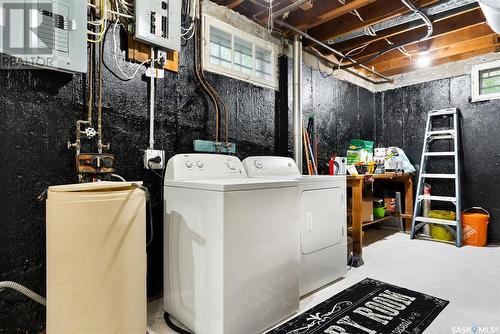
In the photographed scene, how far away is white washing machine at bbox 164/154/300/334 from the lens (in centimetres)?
142

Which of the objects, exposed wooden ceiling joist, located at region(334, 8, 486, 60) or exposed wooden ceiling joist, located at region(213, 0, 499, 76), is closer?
exposed wooden ceiling joist, located at region(213, 0, 499, 76)

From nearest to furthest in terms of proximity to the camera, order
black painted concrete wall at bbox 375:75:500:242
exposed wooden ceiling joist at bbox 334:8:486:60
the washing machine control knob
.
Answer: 1. the washing machine control knob
2. exposed wooden ceiling joist at bbox 334:8:486:60
3. black painted concrete wall at bbox 375:75:500:242

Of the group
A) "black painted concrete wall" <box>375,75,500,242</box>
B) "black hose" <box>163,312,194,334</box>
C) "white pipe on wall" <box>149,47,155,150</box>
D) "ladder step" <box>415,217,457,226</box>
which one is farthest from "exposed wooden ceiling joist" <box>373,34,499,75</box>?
"black hose" <box>163,312,194,334</box>

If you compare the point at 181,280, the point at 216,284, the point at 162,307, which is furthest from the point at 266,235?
the point at 162,307

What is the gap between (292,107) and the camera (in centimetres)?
302

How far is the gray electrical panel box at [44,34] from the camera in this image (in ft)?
4.57

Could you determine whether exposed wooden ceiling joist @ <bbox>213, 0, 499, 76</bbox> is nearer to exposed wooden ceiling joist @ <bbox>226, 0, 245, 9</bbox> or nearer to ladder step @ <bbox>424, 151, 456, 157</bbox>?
exposed wooden ceiling joist @ <bbox>226, 0, 245, 9</bbox>

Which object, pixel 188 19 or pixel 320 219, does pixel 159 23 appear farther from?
pixel 320 219

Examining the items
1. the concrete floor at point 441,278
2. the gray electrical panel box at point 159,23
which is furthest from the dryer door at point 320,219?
the gray electrical panel box at point 159,23

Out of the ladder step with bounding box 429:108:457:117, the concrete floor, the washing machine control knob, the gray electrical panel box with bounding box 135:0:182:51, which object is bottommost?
the concrete floor

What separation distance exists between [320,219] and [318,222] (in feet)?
0.10

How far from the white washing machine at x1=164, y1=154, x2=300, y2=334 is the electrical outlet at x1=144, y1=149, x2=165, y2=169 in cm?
18

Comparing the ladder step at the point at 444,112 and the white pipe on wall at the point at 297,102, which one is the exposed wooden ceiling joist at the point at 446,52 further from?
the white pipe on wall at the point at 297,102

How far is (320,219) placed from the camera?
2.13 meters
